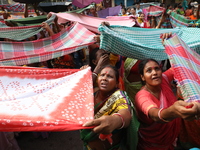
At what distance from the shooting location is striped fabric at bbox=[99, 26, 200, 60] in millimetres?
1907

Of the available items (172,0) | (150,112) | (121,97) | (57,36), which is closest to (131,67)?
(121,97)

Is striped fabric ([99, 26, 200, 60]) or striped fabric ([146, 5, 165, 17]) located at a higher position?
striped fabric ([146, 5, 165, 17])

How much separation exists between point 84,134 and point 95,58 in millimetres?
1357

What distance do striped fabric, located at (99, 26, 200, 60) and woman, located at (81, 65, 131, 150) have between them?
37 centimetres

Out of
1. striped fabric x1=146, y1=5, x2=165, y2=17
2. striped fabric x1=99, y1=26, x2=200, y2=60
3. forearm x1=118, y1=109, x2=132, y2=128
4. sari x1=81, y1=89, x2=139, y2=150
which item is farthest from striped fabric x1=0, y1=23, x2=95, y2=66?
striped fabric x1=146, y1=5, x2=165, y2=17

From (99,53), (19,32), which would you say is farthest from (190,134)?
(19,32)

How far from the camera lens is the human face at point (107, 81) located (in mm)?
1661

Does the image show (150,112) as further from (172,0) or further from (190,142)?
(172,0)

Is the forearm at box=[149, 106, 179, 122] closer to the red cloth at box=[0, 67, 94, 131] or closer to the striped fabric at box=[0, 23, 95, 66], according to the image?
the red cloth at box=[0, 67, 94, 131]

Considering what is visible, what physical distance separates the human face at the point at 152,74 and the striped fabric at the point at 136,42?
37 centimetres

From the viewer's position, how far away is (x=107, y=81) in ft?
5.50

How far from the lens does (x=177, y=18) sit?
4160 millimetres

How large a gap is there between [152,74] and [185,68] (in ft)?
1.23

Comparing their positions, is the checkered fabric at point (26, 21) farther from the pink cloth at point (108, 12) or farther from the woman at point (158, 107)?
the pink cloth at point (108, 12)
